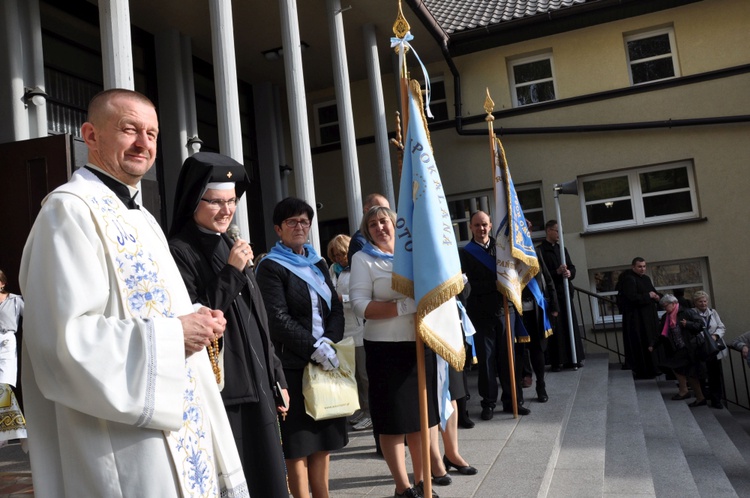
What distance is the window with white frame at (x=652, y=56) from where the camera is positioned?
13.1 metres

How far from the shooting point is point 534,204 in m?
13.8

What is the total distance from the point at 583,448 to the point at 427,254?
278 centimetres

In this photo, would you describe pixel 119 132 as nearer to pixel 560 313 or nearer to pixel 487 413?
pixel 487 413

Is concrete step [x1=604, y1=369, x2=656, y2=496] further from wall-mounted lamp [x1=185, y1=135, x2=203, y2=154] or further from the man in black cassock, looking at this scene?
wall-mounted lamp [x1=185, y1=135, x2=203, y2=154]

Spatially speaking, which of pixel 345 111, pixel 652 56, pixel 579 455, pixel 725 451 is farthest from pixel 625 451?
pixel 652 56

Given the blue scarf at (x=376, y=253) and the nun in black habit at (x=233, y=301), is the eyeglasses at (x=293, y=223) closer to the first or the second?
the blue scarf at (x=376, y=253)

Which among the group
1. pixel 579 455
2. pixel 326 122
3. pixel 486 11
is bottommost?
pixel 579 455

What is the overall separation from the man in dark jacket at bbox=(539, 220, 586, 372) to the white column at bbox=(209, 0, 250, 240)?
474cm

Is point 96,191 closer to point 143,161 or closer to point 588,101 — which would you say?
point 143,161

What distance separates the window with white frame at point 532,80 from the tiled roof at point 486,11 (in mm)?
1051

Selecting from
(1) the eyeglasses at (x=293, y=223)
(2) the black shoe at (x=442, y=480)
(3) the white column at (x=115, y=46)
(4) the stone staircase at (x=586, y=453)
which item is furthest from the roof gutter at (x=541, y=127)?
(2) the black shoe at (x=442, y=480)

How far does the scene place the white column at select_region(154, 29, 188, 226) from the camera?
10.5 meters

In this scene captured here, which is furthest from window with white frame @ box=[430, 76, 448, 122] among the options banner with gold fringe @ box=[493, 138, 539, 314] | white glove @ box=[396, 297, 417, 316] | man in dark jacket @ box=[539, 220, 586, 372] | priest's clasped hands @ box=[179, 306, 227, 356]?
priest's clasped hands @ box=[179, 306, 227, 356]

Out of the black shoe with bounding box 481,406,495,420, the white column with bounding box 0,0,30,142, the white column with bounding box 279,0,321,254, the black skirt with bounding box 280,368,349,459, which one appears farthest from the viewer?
the white column with bounding box 279,0,321,254
